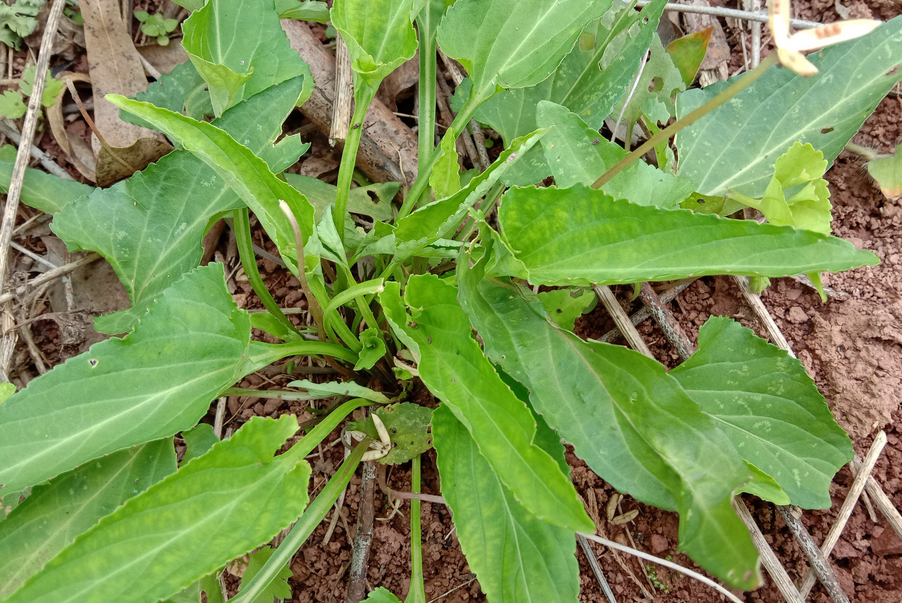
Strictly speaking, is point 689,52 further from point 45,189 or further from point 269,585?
point 45,189

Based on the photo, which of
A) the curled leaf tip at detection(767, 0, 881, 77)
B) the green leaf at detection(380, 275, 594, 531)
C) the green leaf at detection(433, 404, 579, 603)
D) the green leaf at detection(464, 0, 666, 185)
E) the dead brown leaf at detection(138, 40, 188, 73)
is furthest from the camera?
the dead brown leaf at detection(138, 40, 188, 73)

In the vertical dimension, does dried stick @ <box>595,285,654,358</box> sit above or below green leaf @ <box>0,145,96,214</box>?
below

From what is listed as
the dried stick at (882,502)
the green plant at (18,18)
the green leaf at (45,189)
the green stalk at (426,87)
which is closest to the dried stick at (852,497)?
the dried stick at (882,502)

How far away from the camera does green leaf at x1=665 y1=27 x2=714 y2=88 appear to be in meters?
1.41

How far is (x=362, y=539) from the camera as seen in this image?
4.30ft

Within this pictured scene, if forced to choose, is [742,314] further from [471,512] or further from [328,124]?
[328,124]

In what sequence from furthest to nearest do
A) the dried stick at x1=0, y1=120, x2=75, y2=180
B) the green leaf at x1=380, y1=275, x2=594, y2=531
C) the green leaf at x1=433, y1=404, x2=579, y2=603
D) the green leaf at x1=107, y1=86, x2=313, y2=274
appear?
the dried stick at x1=0, y1=120, x2=75, y2=180, the green leaf at x1=433, y1=404, x2=579, y2=603, the green leaf at x1=107, y1=86, x2=313, y2=274, the green leaf at x1=380, y1=275, x2=594, y2=531

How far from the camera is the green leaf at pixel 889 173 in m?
1.37

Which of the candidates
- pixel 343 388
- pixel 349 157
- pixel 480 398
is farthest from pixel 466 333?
pixel 349 157

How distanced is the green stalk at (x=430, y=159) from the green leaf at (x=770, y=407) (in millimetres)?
654

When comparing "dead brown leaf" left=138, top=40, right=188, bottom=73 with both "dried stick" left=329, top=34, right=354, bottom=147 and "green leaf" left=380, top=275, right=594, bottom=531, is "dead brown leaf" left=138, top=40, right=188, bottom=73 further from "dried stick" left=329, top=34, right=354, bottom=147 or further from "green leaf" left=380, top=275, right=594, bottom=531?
"green leaf" left=380, top=275, right=594, bottom=531

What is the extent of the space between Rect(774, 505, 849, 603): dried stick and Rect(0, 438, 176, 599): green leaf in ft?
4.20

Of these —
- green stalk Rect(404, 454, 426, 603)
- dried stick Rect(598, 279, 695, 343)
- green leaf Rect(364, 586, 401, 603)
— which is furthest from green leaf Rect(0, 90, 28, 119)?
dried stick Rect(598, 279, 695, 343)

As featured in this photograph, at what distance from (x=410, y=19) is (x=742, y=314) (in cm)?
104
